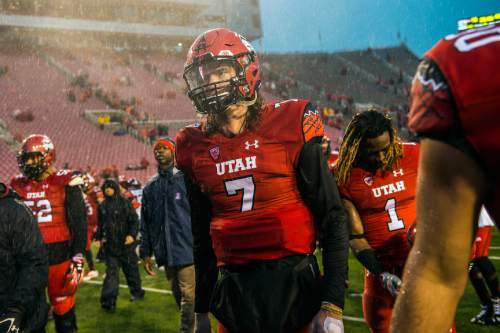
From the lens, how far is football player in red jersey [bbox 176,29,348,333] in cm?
219

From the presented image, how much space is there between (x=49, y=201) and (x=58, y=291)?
938 mm

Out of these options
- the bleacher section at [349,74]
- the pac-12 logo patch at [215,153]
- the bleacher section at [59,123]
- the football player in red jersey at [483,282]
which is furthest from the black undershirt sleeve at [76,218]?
the bleacher section at [349,74]

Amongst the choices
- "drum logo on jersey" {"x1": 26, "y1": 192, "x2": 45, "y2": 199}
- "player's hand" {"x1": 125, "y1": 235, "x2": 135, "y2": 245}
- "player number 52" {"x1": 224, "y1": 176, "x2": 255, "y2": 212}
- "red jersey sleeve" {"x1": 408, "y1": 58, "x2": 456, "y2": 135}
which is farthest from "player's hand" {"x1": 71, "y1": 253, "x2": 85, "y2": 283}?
"red jersey sleeve" {"x1": 408, "y1": 58, "x2": 456, "y2": 135}

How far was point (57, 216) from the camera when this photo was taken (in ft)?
16.6

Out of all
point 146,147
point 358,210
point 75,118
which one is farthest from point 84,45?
point 358,210

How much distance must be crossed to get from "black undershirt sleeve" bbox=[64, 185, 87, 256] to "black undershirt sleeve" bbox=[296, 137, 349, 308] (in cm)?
341

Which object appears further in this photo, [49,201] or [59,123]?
[59,123]

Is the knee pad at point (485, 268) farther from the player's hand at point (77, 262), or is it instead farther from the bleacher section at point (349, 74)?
the bleacher section at point (349, 74)

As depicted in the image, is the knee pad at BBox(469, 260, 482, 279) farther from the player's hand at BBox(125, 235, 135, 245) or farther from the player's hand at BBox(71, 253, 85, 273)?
the player's hand at BBox(125, 235, 135, 245)

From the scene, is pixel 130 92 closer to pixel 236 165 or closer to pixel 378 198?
pixel 378 198

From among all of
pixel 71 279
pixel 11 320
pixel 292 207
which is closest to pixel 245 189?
pixel 292 207

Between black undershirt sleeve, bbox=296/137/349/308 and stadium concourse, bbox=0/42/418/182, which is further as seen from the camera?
stadium concourse, bbox=0/42/418/182

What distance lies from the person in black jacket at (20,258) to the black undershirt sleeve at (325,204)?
1.71m

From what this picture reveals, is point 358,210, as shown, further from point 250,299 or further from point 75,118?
point 75,118
